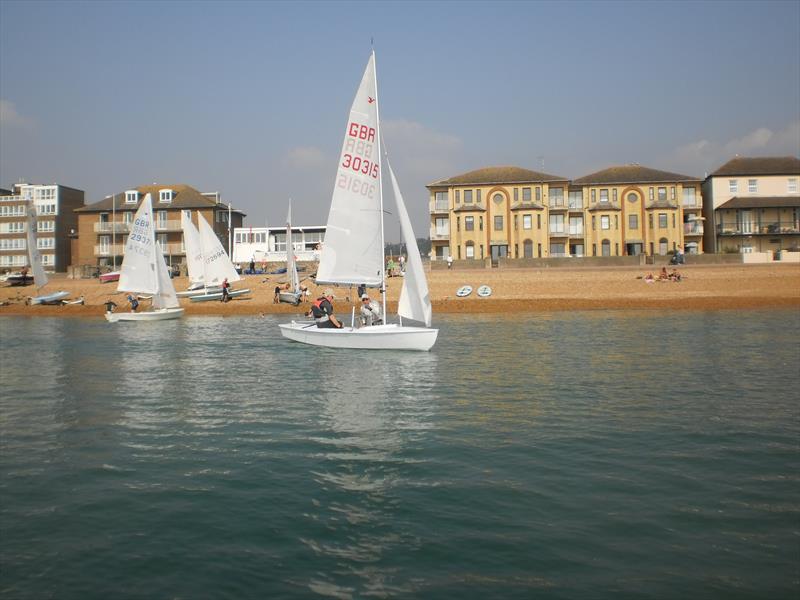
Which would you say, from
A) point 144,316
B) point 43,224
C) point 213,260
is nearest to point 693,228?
point 213,260

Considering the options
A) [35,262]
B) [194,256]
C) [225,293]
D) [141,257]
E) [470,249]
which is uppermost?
[470,249]

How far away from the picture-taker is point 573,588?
761 cm

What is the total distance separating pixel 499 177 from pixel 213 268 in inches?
1590

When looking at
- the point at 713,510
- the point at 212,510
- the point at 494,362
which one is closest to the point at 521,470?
the point at 713,510

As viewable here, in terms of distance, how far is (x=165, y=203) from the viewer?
9156cm

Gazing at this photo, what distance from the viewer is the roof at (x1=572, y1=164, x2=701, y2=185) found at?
277 feet

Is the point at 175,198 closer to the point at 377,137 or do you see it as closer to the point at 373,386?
the point at 377,137

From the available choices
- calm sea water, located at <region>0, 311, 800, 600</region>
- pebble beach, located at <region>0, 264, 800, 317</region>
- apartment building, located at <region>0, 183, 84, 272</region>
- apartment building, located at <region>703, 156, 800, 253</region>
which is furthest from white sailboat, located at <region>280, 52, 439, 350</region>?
apartment building, located at <region>0, 183, 84, 272</region>

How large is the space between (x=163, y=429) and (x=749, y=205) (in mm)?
80050

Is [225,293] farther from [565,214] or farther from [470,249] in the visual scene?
[565,214]

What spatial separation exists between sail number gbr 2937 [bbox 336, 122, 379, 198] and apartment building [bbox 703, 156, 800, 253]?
6221 cm

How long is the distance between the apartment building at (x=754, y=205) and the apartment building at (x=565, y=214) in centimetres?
232

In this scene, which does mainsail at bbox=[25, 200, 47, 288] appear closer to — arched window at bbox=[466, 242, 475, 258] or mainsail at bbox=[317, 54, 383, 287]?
arched window at bbox=[466, 242, 475, 258]

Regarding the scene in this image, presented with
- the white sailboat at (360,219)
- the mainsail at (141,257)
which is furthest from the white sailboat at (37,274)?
the white sailboat at (360,219)
